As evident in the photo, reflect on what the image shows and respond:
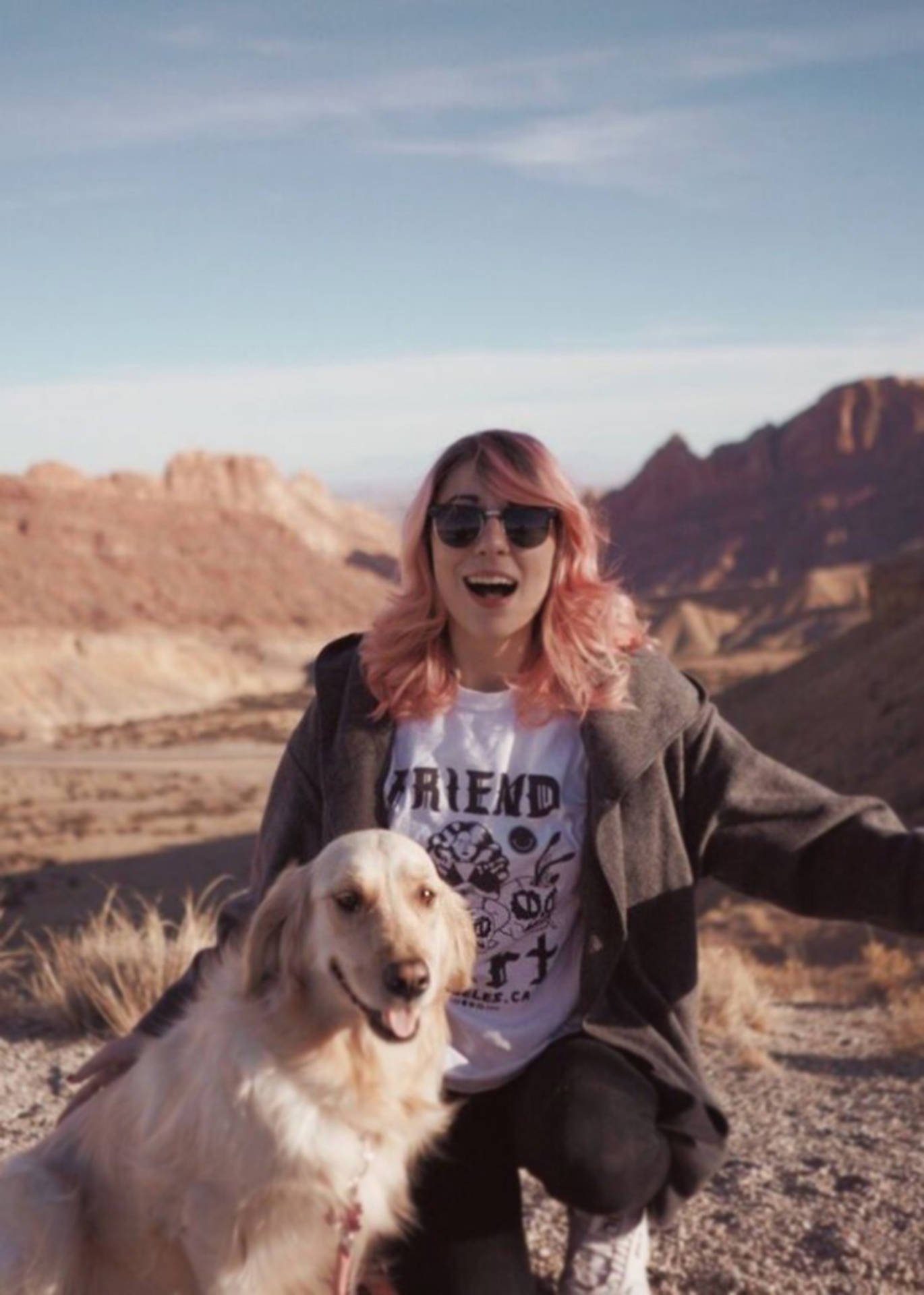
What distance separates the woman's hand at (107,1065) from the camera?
3125mm

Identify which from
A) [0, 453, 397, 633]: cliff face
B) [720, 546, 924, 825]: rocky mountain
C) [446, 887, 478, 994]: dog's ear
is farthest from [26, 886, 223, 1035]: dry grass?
[0, 453, 397, 633]: cliff face

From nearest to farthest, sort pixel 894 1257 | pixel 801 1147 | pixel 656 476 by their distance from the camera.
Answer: pixel 894 1257, pixel 801 1147, pixel 656 476

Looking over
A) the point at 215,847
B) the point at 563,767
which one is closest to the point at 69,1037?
the point at 563,767

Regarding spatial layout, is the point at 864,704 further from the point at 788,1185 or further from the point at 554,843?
the point at 554,843

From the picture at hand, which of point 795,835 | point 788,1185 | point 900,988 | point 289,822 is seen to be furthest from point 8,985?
point 900,988

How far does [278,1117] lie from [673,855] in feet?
3.58

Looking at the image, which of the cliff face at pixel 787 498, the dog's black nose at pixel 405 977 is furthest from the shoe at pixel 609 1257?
the cliff face at pixel 787 498

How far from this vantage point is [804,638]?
64875mm

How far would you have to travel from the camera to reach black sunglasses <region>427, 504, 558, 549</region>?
131 inches

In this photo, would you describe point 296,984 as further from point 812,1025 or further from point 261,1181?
point 812,1025

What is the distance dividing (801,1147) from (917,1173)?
0.44 m

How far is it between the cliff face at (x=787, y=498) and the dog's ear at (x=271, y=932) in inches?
3574

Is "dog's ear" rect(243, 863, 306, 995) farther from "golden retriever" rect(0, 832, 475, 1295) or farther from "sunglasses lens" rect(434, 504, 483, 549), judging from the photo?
"sunglasses lens" rect(434, 504, 483, 549)

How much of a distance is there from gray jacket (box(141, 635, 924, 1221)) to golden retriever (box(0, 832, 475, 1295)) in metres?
0.44
